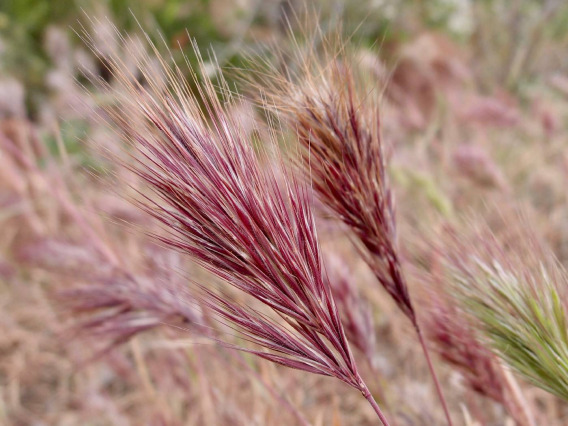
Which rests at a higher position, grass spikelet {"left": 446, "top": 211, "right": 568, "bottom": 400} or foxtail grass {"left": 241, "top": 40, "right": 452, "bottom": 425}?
foxtail grass {"left": 241, "top": 40, "right": 452, "bottom": 425}

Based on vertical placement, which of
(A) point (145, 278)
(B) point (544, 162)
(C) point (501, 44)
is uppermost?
(C) point (501, 44)

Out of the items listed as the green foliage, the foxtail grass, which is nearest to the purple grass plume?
the foxtail grass

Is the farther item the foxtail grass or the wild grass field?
the foxtail grass

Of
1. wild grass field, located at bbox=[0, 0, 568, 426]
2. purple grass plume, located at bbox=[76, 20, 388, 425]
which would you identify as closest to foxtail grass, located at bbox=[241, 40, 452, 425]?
wild grass field, located at bbox=[0, 0, 568, 426]

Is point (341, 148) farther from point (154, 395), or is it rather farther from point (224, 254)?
point (154, 395)

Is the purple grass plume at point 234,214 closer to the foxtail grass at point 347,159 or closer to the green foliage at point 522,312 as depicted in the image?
the foxtail grass at point 347,159

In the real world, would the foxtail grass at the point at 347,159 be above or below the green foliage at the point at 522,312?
above

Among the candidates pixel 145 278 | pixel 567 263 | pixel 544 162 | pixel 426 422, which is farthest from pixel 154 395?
pixel 544 162

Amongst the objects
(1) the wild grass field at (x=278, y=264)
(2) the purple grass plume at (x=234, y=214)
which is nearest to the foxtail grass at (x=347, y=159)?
(1) the wild grass field at (x=278, y=264)

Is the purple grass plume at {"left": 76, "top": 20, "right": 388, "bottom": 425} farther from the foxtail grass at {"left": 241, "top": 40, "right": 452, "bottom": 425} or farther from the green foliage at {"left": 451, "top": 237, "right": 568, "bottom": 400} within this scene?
the green foliage at {"left": 451, "top": 237, "right": 568, "bottom": 400}
